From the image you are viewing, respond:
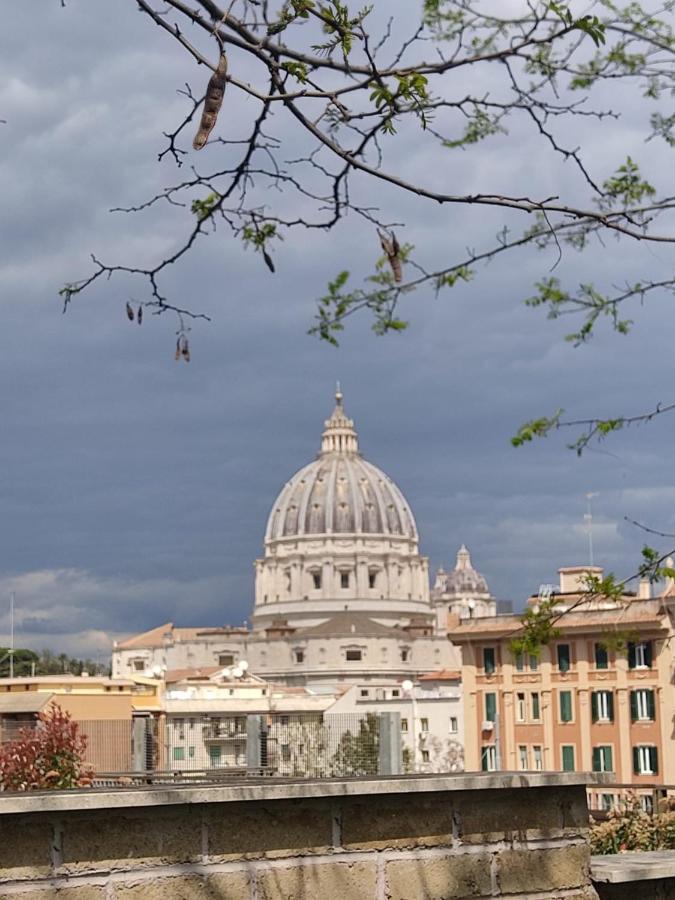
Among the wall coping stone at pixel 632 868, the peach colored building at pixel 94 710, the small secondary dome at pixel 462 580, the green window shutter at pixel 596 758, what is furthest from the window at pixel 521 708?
the small secondary dome at pixel 462 580

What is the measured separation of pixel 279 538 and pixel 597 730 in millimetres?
89706

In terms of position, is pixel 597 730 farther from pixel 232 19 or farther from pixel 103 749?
pixel 232 19

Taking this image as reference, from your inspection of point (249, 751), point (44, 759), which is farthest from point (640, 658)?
point (44, 759)

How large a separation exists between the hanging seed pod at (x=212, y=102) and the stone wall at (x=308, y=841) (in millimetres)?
1573

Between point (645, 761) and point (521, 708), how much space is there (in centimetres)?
472

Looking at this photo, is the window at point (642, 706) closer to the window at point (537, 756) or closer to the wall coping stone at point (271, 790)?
the window at point (537, 756)

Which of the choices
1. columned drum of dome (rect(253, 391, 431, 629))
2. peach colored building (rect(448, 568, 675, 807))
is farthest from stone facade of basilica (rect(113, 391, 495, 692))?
peach colored building (rect(448, 568, 675, 807))

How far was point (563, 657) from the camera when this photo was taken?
4591 cm

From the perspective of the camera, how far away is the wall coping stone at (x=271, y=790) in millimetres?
3482

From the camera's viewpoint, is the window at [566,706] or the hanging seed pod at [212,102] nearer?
the hanging seed pod at [212,102]

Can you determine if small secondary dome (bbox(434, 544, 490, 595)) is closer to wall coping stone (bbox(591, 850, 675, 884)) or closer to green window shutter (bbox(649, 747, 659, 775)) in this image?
green window shutter (bbox(649, 747, 659, 775))

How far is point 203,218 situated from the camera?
189 inches

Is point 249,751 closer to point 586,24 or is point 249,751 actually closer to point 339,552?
point 586,24

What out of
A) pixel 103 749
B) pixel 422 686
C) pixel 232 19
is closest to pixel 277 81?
pixel 232 19
